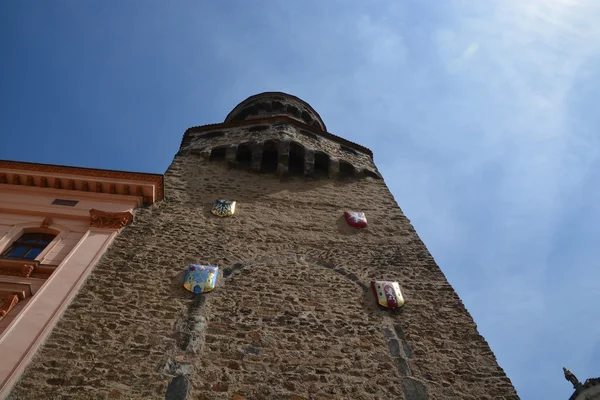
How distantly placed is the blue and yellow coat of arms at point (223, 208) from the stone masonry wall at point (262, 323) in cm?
17

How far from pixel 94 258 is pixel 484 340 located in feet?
18.6

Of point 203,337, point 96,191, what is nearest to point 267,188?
point 96,191

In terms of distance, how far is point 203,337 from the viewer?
538 centimetres

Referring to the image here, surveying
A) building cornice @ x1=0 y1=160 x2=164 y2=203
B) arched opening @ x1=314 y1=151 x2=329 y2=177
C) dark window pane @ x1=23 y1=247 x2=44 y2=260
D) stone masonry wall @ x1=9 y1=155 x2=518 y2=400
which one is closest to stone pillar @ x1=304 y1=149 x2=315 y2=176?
arched opening @ x1=314 y1=151 x2=329 y2=177

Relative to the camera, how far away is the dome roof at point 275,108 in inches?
680

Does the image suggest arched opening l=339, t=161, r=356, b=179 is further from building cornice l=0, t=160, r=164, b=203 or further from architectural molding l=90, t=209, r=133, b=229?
architectural molding l=90, t=209, r=133, b=229

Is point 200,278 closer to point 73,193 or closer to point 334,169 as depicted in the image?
point 73,193

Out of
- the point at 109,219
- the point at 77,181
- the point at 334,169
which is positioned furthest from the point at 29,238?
the point at 334,169

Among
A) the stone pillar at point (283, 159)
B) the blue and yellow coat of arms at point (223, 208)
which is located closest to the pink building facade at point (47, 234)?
the blue and yellow coat of arms at point (223, 208)

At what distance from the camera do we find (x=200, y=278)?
6.32 m

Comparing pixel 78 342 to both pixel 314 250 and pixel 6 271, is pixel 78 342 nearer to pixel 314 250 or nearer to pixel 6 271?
pixel 6 271

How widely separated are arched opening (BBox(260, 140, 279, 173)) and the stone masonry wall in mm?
2951

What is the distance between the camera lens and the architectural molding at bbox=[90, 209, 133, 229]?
24.2ft

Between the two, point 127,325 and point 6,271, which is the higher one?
point 6,271
